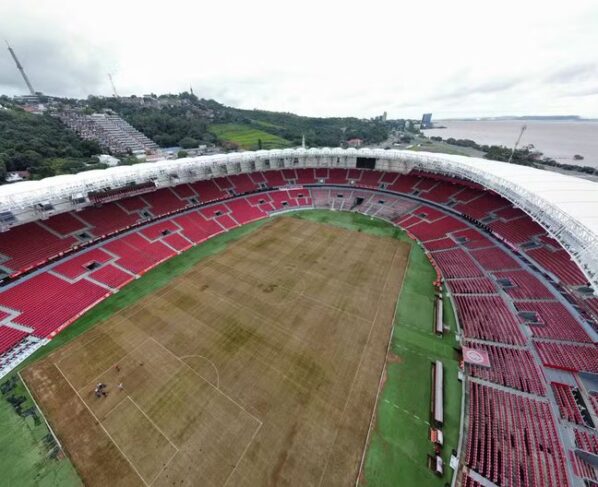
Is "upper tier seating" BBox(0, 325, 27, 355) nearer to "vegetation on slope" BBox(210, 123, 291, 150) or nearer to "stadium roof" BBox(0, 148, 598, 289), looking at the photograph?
"stadium roof" BBox(0, 148, 598, 289)

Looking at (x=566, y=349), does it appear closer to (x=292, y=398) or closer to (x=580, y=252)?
(x=580, y=252)

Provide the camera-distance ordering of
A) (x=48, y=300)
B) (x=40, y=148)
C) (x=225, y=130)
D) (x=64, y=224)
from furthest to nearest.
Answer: (x=225, y=130) < (x=40, y=148) < (x=64, y=224) < (x=48, y=300)

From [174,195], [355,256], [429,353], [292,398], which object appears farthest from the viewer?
[174,195]

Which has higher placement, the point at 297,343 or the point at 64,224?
the point at 64,224

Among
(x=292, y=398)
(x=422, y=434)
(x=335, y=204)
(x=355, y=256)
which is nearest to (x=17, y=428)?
(x=292, y=398)

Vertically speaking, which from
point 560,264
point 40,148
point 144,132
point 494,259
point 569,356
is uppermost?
point 144,132

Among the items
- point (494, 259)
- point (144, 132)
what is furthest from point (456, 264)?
point (144, 132)

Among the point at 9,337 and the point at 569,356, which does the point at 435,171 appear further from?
the point at 9,337
